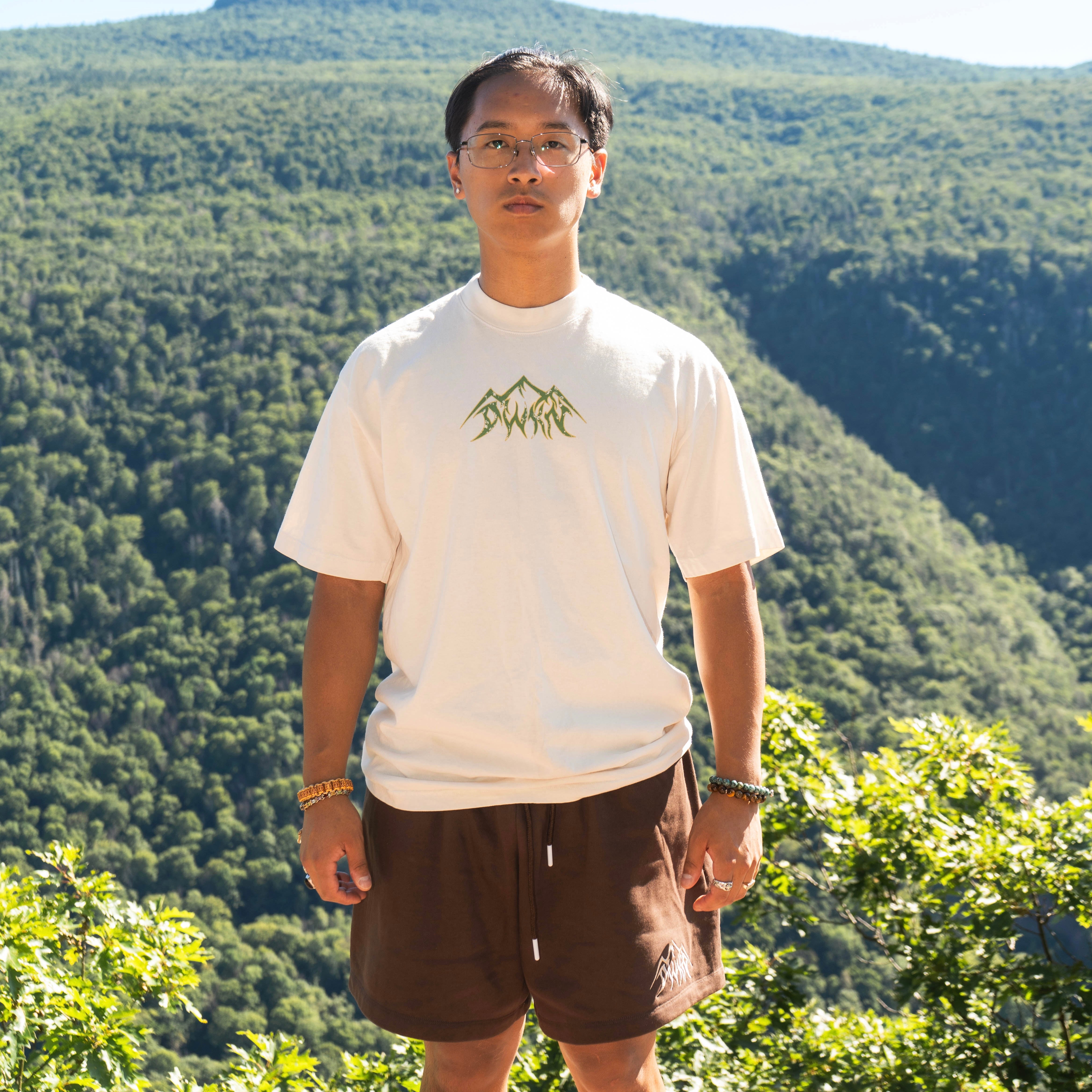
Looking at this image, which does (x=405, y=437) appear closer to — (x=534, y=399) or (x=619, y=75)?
(x=534, y=399)

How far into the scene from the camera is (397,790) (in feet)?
5.47

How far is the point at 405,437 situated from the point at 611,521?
0.34 m

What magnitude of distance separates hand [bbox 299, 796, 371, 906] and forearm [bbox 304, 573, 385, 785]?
0.17ft

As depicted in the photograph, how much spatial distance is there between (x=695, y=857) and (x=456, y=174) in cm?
119

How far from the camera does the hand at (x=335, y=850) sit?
66.2 inches

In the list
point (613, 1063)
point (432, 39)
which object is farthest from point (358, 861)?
point (432, 39)

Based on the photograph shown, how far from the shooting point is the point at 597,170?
1.85m

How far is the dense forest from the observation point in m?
48.9

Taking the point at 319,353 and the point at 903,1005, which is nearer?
the point at 903,1005

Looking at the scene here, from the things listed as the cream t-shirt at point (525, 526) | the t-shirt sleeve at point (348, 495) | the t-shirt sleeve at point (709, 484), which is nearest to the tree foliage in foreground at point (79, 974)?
the cream t-shirt at point (525, 526)

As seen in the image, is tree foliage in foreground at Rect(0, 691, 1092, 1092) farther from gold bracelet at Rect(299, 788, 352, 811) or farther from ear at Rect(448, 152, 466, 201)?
ear at Rect(448, 152, 466, 201)

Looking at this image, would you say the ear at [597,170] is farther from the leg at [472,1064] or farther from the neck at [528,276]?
the leg at [472,1064]

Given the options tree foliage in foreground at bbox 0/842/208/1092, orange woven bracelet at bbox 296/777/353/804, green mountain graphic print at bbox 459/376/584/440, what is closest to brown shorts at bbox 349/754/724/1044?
orange woven bracelet at bbox 296/777/353/804

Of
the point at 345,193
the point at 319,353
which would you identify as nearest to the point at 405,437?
the point at 319,353
